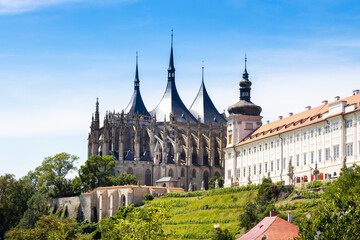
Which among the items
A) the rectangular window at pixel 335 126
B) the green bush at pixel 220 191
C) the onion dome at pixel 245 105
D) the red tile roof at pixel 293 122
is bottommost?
the green bush at pixel 220 191

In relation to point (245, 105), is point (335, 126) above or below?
below

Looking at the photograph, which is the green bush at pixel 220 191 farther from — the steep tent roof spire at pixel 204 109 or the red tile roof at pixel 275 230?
the steep tent roof spire at pixel 204 109

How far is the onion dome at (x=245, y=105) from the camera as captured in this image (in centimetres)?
10112

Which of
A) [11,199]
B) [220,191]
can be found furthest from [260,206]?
[11,199]

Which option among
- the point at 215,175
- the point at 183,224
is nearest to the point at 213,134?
the point at 215,175

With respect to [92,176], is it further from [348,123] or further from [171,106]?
[348,123]

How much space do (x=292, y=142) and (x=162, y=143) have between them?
46608 mm

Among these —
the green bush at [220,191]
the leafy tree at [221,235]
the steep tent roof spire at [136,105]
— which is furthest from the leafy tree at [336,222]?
the steep tent roof spire at [136,105]

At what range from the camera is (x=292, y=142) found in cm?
8494

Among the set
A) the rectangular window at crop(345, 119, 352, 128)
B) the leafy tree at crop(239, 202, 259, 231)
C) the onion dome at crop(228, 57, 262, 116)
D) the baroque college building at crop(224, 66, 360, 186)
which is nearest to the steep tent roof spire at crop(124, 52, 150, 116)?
the onion dome at crop(228, 57, 262, 116)

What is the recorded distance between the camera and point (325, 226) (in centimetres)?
3928

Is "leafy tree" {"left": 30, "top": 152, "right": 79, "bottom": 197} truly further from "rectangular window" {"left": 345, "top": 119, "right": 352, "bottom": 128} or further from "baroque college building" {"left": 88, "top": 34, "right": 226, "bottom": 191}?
"rectangular window" {"left": 345, "top": 119, "right": 352, "bottom": 128}

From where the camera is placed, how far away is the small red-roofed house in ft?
179

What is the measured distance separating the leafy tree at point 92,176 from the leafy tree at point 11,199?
7.66 metres
